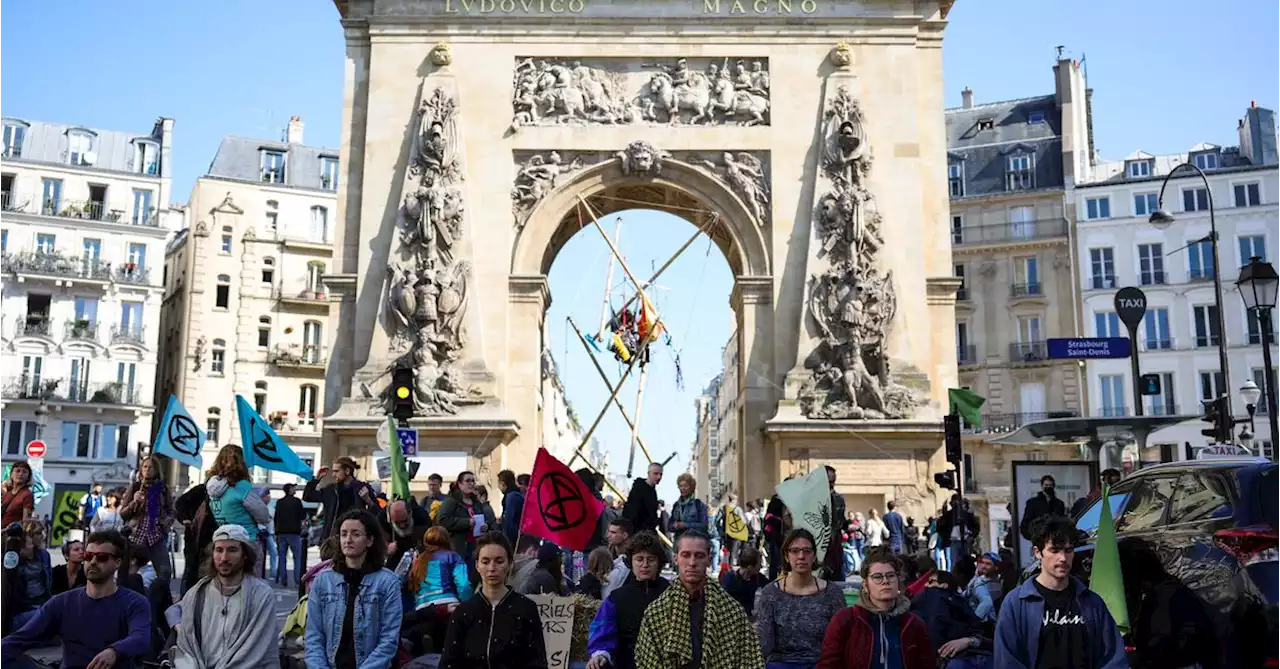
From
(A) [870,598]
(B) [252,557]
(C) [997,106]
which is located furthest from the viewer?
(C) [997,106]

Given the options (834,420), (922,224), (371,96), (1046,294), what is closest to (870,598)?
(834,420)

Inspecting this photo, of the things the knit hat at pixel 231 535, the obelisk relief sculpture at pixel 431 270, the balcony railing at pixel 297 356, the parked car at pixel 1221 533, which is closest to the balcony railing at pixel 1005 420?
the balcony railing at pixel 297 356

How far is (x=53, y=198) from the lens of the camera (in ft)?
170

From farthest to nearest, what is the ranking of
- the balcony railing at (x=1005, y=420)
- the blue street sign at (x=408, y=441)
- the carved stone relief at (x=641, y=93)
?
the balcony railing at (x=1005, y=420)
the carved stone relief at (x=641, y=93)
the blue street sign at (x=408, y=441)

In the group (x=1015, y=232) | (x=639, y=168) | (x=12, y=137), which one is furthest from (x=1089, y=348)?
(x=12, y=137)

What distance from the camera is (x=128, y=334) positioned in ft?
171

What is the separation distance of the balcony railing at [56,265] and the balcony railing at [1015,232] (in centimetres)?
3469

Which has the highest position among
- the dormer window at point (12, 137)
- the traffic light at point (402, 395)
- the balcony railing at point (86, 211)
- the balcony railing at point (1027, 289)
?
the dormer window at point (12, 137)

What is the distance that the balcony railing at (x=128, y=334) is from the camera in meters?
51.8

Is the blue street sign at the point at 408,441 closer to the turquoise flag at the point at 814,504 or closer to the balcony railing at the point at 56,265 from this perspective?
the turquoise flag at the point at 814,504

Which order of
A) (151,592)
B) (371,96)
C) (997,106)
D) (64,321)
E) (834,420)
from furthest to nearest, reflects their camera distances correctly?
(997,106) → (64,321) → (371,96) → (834,420) → (151,592)

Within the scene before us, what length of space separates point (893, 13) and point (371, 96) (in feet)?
36.7

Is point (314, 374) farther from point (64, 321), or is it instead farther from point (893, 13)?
point (893, 13)

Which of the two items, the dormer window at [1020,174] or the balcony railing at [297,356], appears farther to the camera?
the dormer window at [1020,174]
